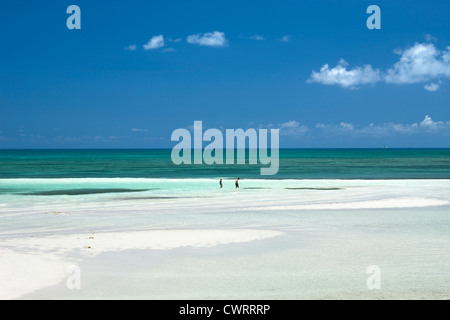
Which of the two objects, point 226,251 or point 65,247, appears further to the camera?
point 65,247

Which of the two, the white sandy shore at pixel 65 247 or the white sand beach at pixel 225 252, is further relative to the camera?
the white sandy shore at pixel 65 247

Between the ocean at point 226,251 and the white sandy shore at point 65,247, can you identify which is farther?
the white sandy shore at point 65,247

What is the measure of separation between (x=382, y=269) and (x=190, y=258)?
559 centimetres

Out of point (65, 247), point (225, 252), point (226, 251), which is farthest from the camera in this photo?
point (65, 247)

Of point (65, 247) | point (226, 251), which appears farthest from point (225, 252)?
point (65, 247)

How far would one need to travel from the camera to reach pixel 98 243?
16.9m

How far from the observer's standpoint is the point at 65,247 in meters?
16.2

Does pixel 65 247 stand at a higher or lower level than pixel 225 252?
higher

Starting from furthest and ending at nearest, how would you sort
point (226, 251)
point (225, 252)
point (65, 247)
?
1. point (65, 247)
2. point (226, 251)
3. point (225, 252)

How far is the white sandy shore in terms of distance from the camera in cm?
1214

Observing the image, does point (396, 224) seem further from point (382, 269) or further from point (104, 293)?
point (104, 293)

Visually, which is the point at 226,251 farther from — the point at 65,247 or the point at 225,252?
the point at 65,247

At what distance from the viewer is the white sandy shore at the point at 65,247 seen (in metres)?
12.1
